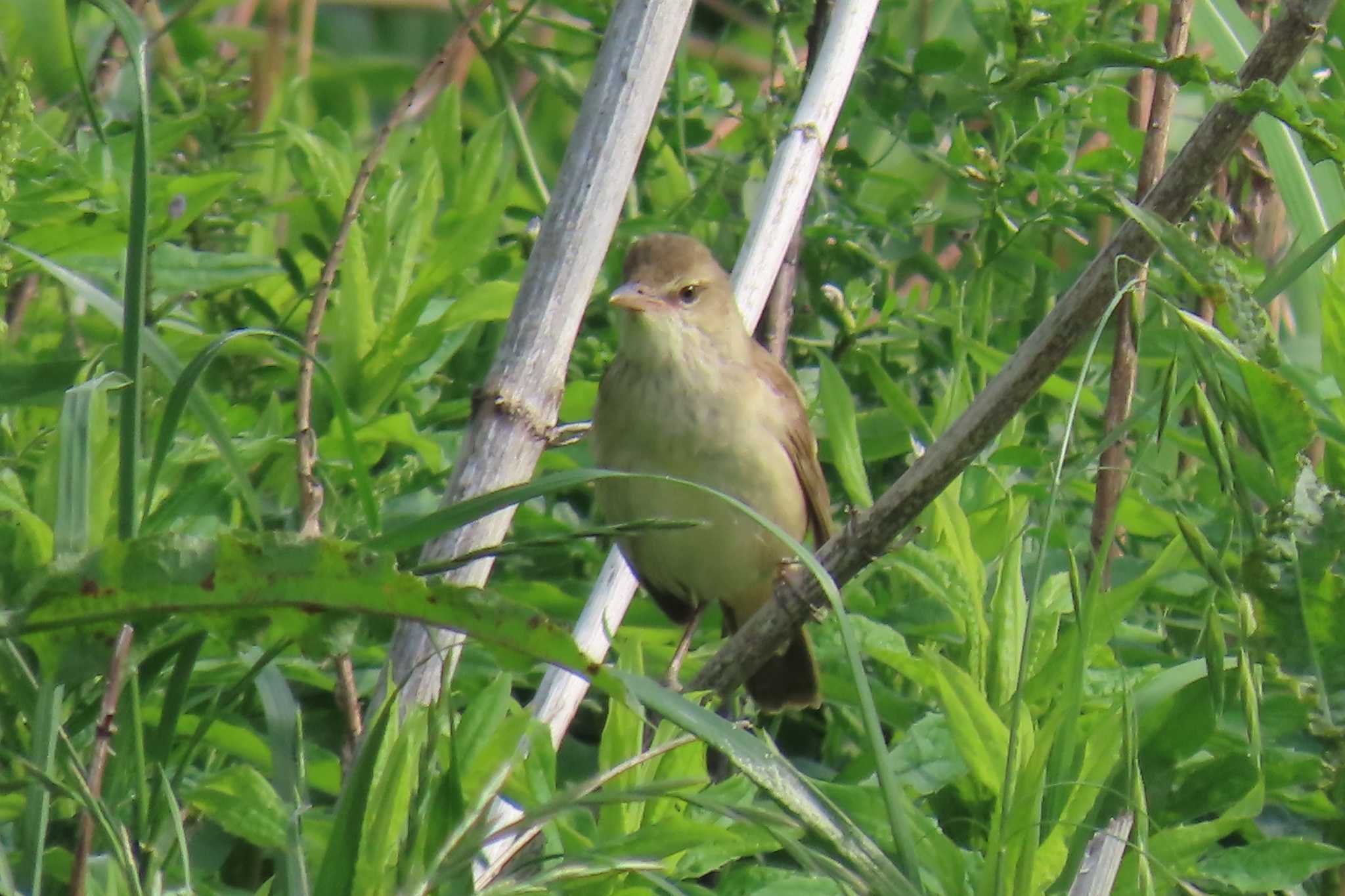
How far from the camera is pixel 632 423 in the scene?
10.6 ft

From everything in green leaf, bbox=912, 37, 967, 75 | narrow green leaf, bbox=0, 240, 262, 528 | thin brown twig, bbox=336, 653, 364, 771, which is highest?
green leaf, bbox=912, 37, 967, 75

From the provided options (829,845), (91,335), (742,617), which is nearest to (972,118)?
(742,617)

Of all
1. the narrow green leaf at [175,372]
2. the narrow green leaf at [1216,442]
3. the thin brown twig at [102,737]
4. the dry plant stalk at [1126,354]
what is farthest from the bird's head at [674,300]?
the thin brown twig at [102,737]

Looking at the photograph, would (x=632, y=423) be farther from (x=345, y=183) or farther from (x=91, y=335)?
(x=91, y=335)

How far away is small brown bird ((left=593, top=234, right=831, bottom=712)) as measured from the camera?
10.4 ft

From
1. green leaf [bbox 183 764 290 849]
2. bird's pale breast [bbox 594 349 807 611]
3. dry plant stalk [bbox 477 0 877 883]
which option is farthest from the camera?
bird's pale breast [bbox 594 349 807 611]

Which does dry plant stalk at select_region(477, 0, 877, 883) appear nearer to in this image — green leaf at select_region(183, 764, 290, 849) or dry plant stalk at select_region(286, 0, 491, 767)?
dry plant stalk at select_region(286, 0, 491, 767)

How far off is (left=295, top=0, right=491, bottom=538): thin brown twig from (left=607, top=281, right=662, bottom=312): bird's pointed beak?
735mm

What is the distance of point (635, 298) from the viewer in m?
3.13

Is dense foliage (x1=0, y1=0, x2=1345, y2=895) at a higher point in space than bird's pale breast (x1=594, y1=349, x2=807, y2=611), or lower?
higher

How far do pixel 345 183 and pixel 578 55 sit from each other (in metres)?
0.55

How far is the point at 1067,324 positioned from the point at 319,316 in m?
1.01

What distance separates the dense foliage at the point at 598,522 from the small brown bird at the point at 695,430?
0.29 ft

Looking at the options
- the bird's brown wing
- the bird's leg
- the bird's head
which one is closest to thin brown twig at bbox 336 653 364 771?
the bird's leg
